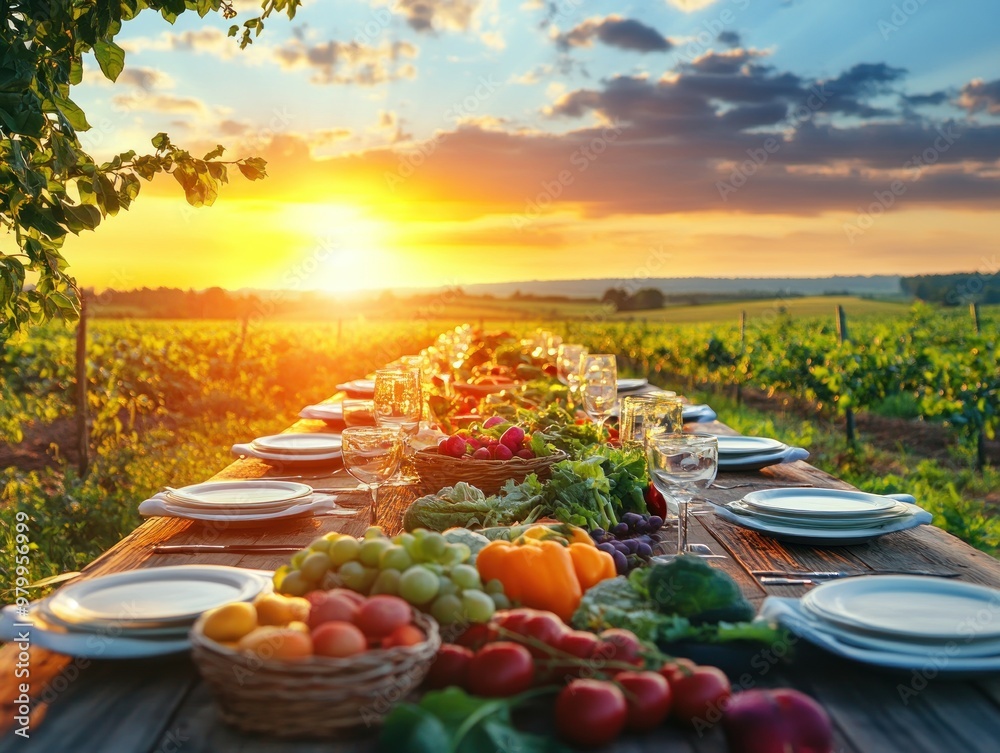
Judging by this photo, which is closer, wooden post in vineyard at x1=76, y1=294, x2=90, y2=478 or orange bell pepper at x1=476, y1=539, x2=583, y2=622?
orange bell pepper at x1=476, y1=539, x2=583, y2=622

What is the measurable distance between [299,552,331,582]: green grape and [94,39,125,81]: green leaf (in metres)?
2.47

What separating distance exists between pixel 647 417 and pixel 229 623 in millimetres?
1378

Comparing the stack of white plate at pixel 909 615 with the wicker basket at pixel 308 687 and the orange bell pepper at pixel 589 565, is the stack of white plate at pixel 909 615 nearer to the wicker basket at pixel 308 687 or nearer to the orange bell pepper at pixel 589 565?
the orange bell pepper at pixel 589 565

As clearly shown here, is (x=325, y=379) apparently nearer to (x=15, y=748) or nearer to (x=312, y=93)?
(x=312, y=93)

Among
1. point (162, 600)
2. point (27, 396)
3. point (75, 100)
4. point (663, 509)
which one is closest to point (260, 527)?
point (162, 600)

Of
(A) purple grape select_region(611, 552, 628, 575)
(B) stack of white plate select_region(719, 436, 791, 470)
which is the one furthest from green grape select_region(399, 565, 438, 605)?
(B) stack of white plate select_region(719, 436, 791, 470)

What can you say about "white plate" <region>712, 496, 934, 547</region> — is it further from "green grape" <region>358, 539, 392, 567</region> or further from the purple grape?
"green grape" <region>358, 539, 392, 567</region>

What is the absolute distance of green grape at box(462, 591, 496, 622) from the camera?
1.30 metres

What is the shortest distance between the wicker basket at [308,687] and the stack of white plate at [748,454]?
2.26 meters

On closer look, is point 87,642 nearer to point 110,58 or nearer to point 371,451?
point 371,451

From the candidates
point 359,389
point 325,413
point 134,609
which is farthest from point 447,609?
point 359,389

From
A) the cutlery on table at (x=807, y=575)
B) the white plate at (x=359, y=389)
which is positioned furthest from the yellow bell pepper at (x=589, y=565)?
the white plate at (x=359, y=389)

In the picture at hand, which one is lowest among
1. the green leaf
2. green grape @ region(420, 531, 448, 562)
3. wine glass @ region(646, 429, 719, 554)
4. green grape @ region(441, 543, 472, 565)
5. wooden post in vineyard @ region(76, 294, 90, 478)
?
wooden post in vineyard @ region(76, 294, 90, 478)

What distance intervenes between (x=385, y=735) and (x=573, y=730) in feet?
0.80
